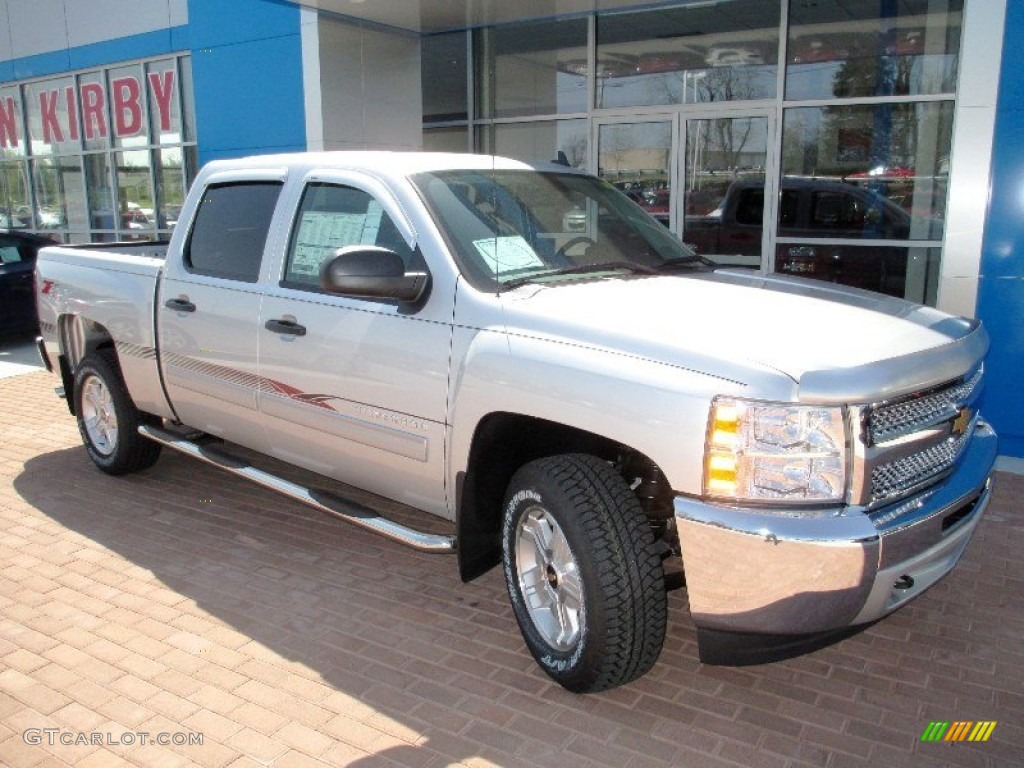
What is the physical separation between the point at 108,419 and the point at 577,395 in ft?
13.8

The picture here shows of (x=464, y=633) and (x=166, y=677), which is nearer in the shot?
(x=166, y=677)

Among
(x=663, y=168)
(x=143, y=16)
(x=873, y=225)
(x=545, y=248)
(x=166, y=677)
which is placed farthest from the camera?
(x=143, y=16)

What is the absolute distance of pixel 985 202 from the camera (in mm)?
6566

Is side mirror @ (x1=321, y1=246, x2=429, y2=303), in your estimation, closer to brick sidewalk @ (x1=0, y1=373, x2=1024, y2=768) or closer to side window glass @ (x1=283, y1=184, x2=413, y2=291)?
side window glass @ (x1=283, y1=184, x2=413, y2=291)

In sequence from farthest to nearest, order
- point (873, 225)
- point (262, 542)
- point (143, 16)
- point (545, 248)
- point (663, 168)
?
point (143, 16), point (663, 168), point (873, 225), point (262, 542), point (545, 248)

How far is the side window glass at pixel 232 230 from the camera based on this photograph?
4805 mm

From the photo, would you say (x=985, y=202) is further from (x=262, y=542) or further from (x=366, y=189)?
(x=262, y=542)

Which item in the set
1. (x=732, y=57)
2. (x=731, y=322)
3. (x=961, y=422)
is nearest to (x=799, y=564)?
(x=731, y=322)

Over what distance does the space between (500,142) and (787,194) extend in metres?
3.81

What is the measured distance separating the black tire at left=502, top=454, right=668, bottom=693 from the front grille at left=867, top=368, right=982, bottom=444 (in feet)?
2.79

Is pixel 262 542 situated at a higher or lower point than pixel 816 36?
lower

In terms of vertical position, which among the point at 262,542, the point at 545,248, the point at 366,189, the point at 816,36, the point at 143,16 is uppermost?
the point at 143,16

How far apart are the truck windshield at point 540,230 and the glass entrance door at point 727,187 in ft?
15.2

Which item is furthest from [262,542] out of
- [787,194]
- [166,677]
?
[787,194]
